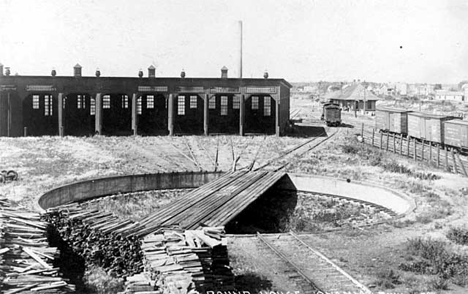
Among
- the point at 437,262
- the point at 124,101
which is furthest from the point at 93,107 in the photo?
the point at 437,262

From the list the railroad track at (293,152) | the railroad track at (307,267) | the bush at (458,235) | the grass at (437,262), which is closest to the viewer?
the railroad track at (307,267)

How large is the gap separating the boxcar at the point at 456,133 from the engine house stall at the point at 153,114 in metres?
21.7

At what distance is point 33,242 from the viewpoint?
35.7 feet

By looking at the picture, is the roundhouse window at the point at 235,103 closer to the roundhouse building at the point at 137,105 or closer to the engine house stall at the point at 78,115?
the roundhouse building at the point at 137,105

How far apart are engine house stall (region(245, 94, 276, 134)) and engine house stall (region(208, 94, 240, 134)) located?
0.92 metres

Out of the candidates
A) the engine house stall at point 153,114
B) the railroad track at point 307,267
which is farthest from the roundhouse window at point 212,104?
the railroad track at point 307,267

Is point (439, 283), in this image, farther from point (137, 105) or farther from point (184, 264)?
point (137, 105)

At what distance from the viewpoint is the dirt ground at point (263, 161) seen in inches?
565

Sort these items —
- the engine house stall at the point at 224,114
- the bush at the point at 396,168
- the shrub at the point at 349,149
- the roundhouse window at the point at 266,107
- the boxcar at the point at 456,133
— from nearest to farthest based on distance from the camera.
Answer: the bush at the point at 396,168
the boxcar at the point at 456,133
the shrub at the point at 349,149
the engine house stall at the point at 224,114
the roundhouse window at the point at 266,107

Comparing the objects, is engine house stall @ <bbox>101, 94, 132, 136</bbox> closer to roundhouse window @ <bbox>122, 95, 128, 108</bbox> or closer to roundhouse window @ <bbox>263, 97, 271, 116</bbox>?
roundhouse window @ <bbox>122, 95, 128, 108</bbox>

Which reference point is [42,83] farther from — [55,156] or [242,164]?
[242,164]

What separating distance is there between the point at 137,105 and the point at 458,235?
98.3 feet

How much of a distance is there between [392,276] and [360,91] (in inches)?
2906

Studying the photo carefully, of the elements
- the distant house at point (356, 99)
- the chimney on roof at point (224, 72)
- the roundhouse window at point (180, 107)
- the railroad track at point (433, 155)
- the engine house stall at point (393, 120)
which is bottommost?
the railroad track at point (433, 155)
